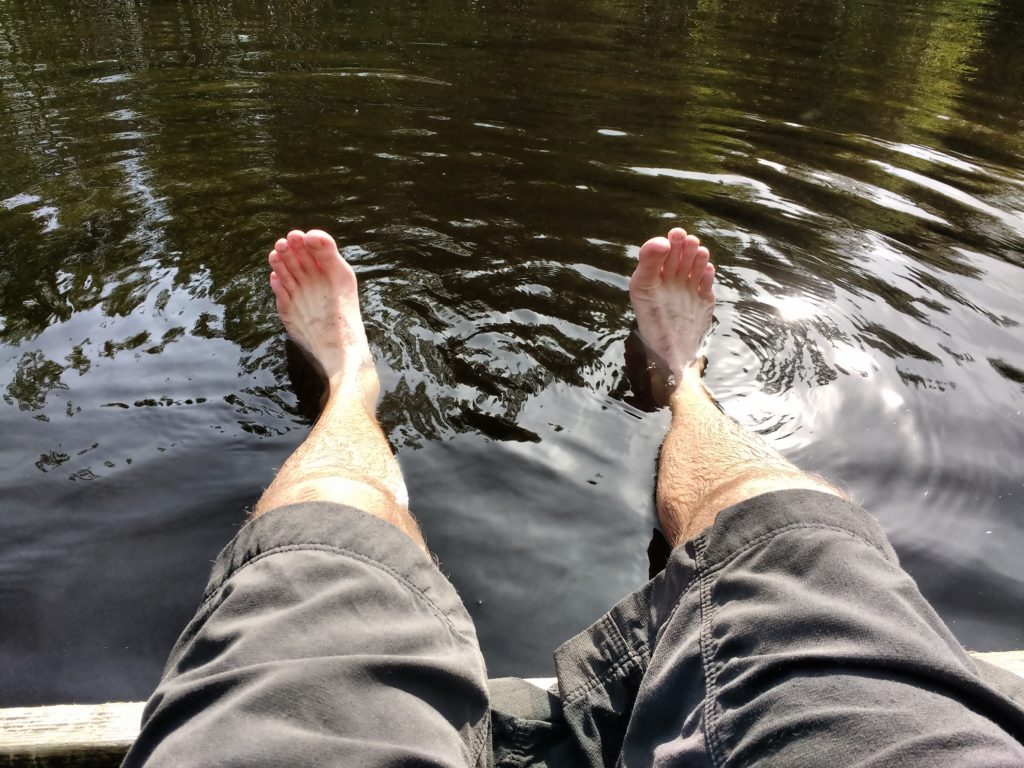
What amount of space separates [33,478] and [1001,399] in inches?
110

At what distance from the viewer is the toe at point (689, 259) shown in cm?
263

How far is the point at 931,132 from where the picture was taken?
4.88 m

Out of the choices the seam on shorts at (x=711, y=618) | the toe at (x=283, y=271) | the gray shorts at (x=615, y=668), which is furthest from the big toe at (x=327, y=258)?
the seam on shorts at (x=711, y=618)

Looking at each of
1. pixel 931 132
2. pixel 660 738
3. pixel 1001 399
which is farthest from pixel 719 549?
pixel 931 132

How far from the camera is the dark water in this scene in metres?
1.69

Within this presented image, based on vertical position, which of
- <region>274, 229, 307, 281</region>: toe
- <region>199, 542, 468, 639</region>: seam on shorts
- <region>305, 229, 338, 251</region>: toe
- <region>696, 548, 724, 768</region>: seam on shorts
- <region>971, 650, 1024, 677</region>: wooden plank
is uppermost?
<region>199, 542, 468, 639</region>: seam on shorts

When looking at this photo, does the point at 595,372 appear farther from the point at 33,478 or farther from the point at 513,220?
the point at 33,478

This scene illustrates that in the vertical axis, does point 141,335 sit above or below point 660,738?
below

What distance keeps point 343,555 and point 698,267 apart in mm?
1979

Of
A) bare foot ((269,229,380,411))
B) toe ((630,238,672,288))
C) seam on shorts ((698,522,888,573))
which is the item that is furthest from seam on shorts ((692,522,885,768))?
toe ((630,238,672,288))

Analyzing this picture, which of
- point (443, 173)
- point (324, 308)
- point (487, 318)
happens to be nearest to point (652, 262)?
point (487, 318)

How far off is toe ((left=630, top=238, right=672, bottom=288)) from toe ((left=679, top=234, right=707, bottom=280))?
69mm

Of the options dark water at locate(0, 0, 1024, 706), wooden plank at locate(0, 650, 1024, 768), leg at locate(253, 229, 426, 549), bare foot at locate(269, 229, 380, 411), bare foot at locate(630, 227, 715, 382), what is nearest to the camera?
wooden plank at locate(0, 650, 1024, 768)

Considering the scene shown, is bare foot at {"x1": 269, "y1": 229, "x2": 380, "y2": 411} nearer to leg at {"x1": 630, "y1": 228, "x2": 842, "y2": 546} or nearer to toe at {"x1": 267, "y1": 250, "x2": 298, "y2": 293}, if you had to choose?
toe at {"x1": 267, "y1": 250, "x2": 298, "y2": 293}
